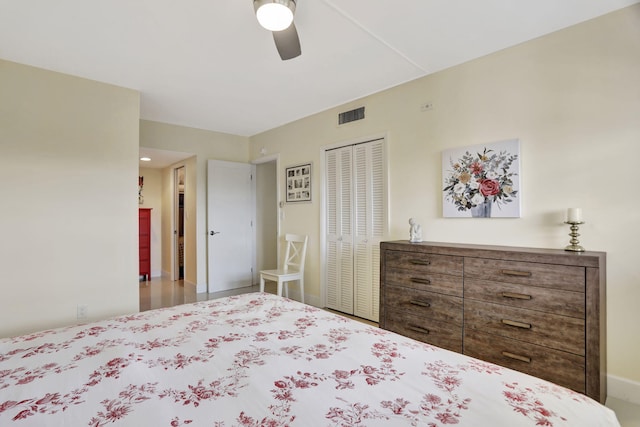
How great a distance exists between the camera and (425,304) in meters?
2.54

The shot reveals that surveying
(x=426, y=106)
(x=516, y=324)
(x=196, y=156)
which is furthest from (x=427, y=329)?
(x=196, y=156)

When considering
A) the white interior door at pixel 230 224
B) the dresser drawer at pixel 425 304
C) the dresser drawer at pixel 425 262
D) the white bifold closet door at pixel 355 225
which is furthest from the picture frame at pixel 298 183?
the dresser drawer at pixel 425 304

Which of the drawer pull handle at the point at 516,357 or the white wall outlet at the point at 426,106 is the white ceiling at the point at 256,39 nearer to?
the white wall outlet at the point at 426,106

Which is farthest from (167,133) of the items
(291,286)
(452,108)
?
(452,108)

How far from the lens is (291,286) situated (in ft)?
15.2

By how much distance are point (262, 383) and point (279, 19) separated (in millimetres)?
1723

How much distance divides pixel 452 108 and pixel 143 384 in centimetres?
299

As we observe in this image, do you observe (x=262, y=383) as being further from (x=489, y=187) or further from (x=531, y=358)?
(x=489, y=187)

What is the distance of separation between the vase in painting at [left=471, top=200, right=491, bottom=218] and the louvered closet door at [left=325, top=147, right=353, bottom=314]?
1.45 m

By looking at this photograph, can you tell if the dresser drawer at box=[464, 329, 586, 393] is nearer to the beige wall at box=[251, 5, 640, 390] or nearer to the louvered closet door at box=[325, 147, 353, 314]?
the beige wall at box=[251, 5, 640, 390]

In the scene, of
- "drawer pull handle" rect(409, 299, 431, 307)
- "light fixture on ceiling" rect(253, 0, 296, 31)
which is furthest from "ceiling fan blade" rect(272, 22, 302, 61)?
"drawer pull handle" rect(409, 299, 431, 307)

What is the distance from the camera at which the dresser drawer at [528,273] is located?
189 centimetres

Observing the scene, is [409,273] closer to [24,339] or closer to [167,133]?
[24,339]

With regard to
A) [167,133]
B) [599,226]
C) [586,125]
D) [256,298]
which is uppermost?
[167,133]
